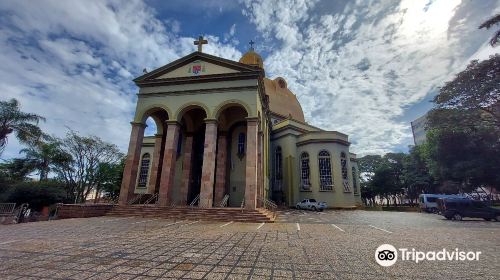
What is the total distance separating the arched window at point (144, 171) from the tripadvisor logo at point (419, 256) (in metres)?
25.8

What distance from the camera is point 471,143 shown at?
74.4 feet

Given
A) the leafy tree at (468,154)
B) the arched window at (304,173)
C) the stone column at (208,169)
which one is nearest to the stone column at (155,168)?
the stone column at (208,169)

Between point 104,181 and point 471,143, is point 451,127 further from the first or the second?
point 104,181

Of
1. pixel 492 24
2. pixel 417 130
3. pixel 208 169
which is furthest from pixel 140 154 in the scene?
pixel 417 130

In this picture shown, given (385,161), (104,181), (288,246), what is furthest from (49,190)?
(385,161)

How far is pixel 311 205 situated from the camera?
22.2m

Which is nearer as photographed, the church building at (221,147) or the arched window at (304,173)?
the church building at (221,147)

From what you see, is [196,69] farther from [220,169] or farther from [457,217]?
[457,217]

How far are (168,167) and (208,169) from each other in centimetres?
293

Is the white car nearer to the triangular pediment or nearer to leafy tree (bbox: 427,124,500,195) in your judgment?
leafy tree (bbox: 427,124,500,195)

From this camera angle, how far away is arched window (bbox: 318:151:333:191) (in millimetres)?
24203

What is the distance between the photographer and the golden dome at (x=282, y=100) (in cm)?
3184

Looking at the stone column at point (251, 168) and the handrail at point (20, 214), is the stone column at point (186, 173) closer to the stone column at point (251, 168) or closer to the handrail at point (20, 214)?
the stone column at point (251, 168)

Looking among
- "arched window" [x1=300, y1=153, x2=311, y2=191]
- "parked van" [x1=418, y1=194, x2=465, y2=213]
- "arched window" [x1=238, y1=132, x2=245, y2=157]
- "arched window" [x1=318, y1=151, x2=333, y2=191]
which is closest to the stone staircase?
"arched window" [x1=238, y1=132, x2=245, y2=157]
